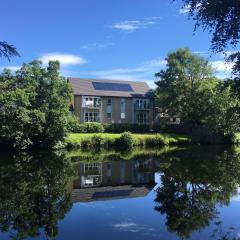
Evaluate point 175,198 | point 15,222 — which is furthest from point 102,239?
point 175,198

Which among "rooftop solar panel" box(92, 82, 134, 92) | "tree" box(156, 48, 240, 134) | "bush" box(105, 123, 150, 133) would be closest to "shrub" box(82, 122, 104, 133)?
"bush" box(105, 123, 150, 133)

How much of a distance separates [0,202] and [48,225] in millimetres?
4741

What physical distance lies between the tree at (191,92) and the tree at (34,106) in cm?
2446

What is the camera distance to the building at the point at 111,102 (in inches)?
3098

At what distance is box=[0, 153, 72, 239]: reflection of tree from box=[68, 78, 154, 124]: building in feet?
152

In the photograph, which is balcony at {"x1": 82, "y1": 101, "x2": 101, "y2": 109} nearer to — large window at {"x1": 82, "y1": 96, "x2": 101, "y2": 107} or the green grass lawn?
large window at {"x1": 82, "y1": 96, "x2": 101, "y2": 107}

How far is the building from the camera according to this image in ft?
258


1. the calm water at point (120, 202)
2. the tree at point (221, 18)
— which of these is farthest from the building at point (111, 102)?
the tree at point (221, 18)

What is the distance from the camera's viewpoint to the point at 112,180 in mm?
27781

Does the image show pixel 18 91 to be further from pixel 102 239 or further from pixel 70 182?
pixel 102 239

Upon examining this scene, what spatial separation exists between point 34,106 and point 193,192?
111 feet

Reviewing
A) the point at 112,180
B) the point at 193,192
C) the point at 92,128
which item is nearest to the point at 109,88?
the point at 92,128

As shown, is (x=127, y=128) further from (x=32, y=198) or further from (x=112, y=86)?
(x=32, y=198)

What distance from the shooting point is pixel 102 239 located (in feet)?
45.1
